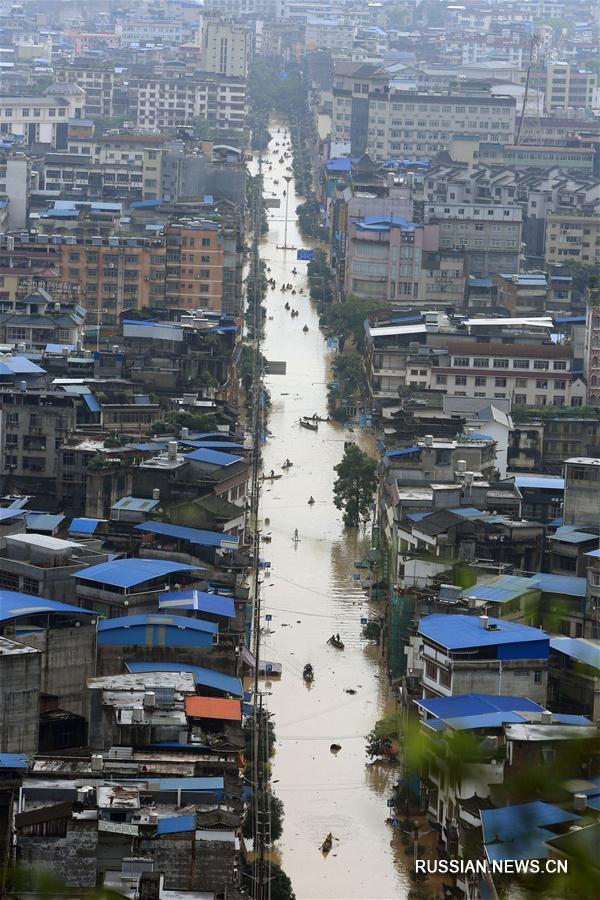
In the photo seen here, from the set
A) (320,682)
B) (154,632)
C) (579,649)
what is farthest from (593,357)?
(154,632)

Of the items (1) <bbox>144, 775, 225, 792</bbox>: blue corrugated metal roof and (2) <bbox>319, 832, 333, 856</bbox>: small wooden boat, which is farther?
(2) <bbox>319, 832, 333, 856</bbox>: small wooden boat

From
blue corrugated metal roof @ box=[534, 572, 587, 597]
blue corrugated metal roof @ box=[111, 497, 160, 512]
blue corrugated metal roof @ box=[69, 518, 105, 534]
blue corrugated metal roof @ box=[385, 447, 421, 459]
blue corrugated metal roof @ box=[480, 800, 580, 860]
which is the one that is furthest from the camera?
blue corrugated metal roof @ box=[385, 447, 421, 459]

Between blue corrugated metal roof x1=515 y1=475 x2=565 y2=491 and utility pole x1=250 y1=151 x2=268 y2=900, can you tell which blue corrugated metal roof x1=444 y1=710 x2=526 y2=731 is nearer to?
utility pole x1=250 y1=151 x2=268 y2=900

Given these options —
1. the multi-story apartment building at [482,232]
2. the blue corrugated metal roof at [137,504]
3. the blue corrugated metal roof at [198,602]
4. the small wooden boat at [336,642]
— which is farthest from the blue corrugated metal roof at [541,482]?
the multi-story apartment building at [482,232]

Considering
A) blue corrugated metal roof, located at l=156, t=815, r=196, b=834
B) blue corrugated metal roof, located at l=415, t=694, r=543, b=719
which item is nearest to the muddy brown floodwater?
blue corrugated metal roof, located at l=415, t=694, r=543, b=719

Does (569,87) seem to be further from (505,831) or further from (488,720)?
(505,831)

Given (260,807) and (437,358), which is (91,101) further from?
(260,807)
